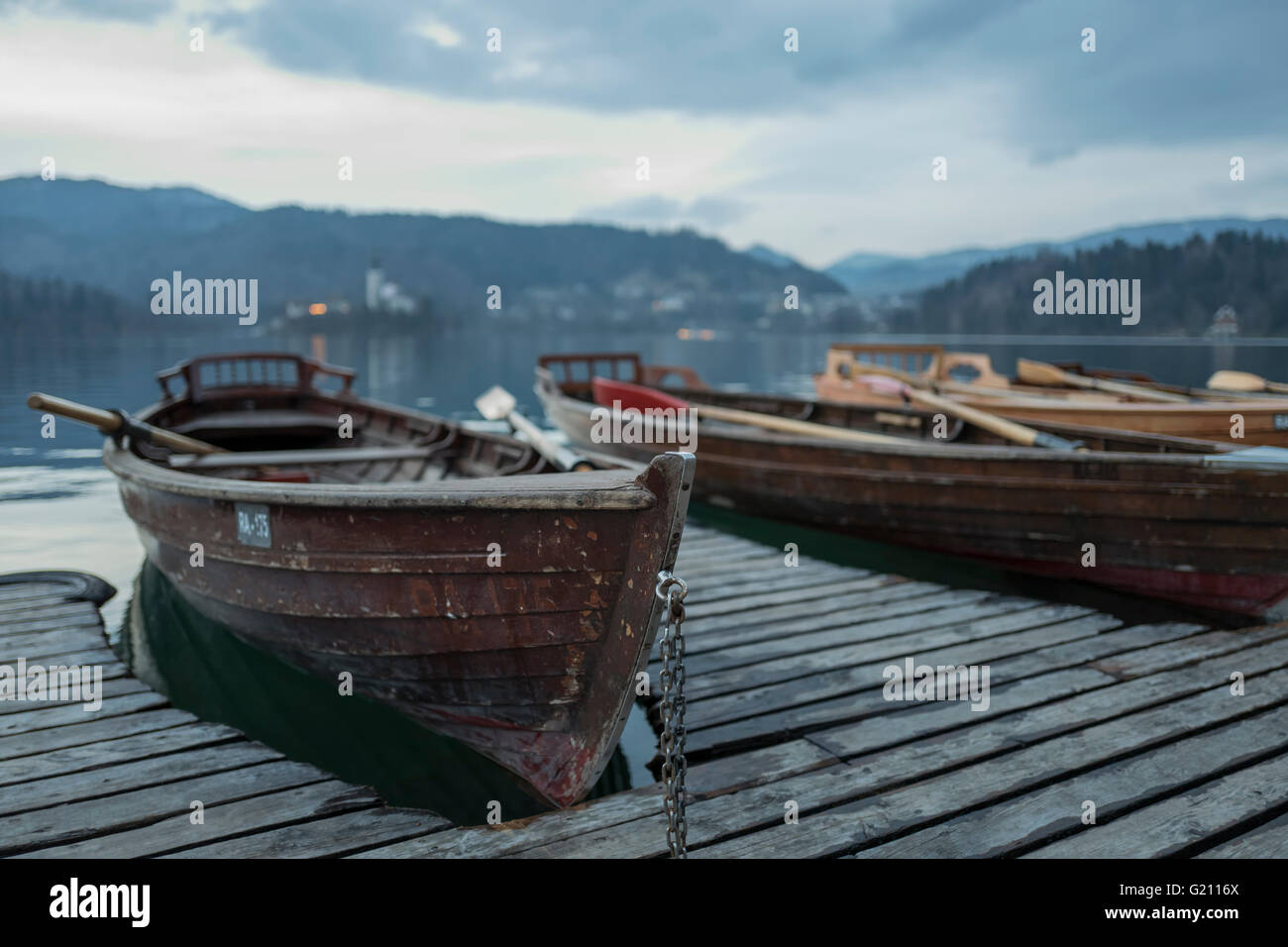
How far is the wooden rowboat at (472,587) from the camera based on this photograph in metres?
Answer: 3.43

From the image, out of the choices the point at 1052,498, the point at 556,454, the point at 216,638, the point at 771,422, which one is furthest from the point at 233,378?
the point at 1052,498

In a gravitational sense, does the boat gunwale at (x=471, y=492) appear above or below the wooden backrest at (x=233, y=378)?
below

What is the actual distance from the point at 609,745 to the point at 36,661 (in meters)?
3.81

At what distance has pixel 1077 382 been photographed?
42.3 ft

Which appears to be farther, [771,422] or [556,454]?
[771,422]

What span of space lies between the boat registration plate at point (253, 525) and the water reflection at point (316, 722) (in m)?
1.11

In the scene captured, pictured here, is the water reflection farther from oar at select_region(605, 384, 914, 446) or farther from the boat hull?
oar at select_region(605, 384, 914, 446)

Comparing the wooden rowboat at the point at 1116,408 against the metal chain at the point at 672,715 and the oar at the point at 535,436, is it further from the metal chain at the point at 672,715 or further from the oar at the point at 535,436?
the metal chain at the point at 672,715

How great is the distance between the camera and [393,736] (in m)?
5.23

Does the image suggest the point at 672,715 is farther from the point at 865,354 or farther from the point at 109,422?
the point at 865,354

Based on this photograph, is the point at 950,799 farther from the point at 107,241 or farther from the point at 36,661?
the point at 107,241

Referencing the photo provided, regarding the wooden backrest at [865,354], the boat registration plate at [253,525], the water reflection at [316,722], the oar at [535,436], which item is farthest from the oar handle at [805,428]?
the boat registration plate at [253,525]

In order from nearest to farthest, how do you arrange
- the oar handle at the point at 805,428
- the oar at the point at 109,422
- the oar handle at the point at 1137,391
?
the oar at the point at 109,422 < the oar handle at the point at 805,428 < the oar handle at the point at 1137,391

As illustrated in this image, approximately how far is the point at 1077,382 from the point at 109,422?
12.0 meters
